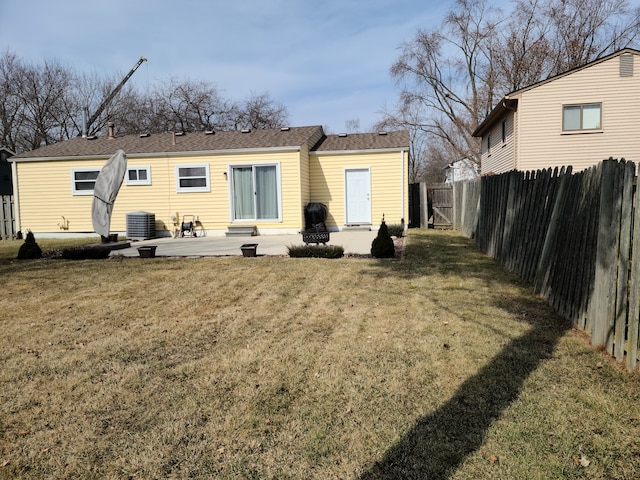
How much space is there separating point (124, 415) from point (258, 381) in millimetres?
971

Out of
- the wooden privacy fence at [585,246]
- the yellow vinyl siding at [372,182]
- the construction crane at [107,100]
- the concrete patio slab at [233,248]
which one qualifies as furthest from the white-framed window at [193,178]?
the construction crane at [107,100]

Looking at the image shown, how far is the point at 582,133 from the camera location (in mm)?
15234

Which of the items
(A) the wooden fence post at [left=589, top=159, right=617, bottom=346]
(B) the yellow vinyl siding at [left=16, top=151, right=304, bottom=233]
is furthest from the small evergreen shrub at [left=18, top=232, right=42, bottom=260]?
(A) the wooden fence post at [left=589, top=159, right=617, bottom=346]

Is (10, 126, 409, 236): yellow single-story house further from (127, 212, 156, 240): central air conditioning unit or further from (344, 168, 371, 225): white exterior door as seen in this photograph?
(127, 212, 156, 240): central air conditioning unit

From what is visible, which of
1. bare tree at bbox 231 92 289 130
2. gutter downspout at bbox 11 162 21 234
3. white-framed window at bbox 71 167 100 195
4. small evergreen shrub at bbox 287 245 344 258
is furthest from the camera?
bare tree at bbox 231 92 289 130

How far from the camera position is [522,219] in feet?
22.4

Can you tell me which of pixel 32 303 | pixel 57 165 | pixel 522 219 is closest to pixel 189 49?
pixel 57 165

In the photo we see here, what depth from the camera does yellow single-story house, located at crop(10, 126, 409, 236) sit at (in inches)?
601

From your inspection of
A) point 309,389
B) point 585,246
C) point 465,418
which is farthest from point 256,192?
point 465,418

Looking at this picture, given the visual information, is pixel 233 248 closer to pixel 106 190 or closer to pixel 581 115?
pixel 106 190

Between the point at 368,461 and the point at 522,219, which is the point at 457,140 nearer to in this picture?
the point at 522,219

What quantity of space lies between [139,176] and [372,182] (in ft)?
29.0

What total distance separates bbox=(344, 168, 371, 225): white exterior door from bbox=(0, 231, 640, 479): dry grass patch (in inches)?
399

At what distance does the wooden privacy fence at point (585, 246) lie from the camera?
11.3ft
